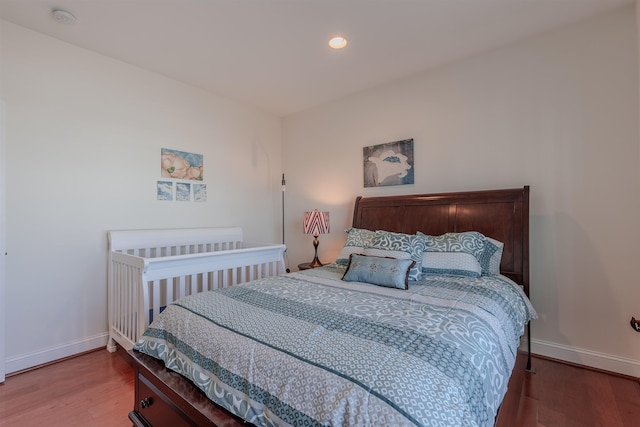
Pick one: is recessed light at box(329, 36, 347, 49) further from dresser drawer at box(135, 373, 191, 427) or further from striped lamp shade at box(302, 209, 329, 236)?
dresser drawer at box(135, 373, 191, 427)

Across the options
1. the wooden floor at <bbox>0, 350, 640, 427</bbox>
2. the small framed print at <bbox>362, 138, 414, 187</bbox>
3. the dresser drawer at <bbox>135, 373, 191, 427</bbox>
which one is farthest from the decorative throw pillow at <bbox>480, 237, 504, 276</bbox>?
the dresser drawer at <bbox>135, 373, 191, 427</bbox>

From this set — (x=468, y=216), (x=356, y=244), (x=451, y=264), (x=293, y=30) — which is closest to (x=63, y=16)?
(x=293, y=30)

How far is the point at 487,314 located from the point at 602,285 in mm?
1475

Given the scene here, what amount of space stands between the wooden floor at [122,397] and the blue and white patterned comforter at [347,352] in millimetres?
570

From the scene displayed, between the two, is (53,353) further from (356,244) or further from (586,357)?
(586,357)

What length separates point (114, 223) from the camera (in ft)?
8.86

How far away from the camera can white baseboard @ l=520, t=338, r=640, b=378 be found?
2074 mm

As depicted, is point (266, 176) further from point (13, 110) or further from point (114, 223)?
point (13, 110)

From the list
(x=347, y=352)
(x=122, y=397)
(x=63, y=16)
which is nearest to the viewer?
(x=347, y=352)

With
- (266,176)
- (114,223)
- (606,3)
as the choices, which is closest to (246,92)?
(266,176)

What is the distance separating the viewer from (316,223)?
336 cm

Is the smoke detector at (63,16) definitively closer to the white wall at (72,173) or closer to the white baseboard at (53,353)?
the white wall at (72,173)

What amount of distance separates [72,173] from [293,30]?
85.7 inches

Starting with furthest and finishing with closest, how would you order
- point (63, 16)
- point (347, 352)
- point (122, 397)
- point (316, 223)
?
point (316, 223)
point (63, 16)
point (122, 397)
point (347, 352)
